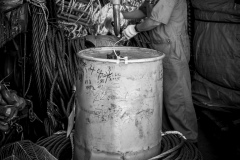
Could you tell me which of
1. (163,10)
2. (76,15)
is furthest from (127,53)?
(76,15)

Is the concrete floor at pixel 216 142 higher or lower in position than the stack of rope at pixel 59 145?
lower

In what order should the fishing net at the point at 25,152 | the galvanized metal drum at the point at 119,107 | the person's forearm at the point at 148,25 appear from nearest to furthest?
the galvanized metal drum at the point at 119,107 < the fishing net at the point at 25,152 < the person's forearm at the point at 148,25

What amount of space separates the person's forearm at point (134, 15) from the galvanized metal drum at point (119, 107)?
1465 mm

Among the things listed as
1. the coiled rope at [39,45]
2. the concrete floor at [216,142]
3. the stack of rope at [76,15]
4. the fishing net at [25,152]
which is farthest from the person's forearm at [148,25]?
the fishing net at [25,152]

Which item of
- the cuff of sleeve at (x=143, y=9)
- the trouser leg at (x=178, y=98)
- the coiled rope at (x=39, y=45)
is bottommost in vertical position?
the trouser leg at (x=178, y=98)

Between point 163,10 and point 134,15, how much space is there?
0.63 meters

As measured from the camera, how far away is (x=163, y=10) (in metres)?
2.70

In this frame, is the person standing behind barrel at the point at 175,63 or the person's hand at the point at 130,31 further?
the person's hand at the point at 130,31

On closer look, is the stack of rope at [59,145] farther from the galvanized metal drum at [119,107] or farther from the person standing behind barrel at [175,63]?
the person standing behind barrel at [175,63]

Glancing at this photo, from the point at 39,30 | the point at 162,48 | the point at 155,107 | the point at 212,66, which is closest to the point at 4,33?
the point at 39,30

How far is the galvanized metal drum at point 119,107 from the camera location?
5.86 ft

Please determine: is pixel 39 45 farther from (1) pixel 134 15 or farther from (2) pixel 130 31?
(1) pixel 134 15

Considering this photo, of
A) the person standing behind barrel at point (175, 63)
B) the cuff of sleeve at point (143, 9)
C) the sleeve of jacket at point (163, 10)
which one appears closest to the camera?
the sleeve of jacket at point (163, 10)

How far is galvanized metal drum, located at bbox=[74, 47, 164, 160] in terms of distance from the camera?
179 cm
